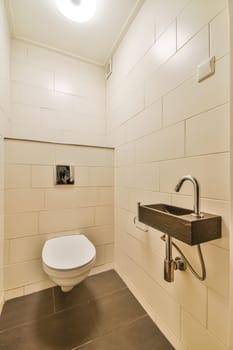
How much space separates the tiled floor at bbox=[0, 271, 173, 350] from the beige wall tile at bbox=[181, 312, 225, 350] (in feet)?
0.59

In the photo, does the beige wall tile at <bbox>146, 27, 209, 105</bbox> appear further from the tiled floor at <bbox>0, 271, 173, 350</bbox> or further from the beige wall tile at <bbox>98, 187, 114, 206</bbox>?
the tiled floor at <bbox>0, 271, 173, 350</bbox>

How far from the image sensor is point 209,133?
0.78m

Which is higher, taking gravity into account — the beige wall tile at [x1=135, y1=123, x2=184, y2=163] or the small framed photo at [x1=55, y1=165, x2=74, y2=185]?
the beige wall tile at [x1=135, y1=123, x2=184, y2=163]

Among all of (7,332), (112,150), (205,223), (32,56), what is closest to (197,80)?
(205,223)

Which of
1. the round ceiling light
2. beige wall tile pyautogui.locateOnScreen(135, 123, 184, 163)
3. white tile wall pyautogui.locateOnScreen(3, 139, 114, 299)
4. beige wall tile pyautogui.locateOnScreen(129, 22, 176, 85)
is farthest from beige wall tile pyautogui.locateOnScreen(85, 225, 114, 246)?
the round ceiling light

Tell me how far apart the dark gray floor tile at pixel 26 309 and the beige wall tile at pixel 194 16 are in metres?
2.03

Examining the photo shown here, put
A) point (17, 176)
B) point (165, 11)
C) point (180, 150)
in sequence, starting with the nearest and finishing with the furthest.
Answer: point (180, 150), point (165, 11), point (17, 176)

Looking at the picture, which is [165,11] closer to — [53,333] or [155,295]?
[155,295]

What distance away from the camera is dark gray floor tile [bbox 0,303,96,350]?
0.98 meters

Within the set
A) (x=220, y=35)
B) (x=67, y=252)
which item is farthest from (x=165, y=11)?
(x=67, y=252)

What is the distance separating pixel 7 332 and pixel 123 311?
2.56 feet

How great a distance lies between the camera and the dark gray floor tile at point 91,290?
4.31ft

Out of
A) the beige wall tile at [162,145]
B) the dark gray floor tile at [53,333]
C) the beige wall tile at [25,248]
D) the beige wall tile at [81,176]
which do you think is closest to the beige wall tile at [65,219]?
the beige wall tile at [25,248]

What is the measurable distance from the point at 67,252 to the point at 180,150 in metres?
1.13
